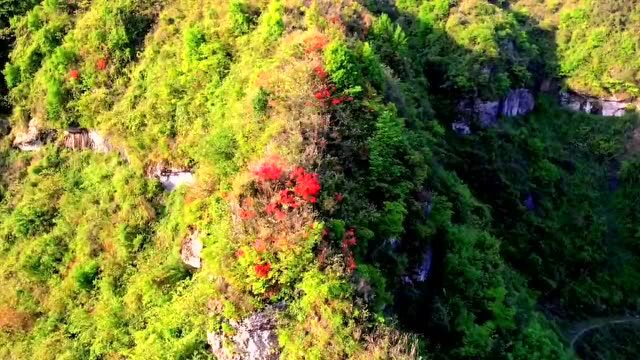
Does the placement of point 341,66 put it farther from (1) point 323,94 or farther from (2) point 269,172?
(2) point 269,172

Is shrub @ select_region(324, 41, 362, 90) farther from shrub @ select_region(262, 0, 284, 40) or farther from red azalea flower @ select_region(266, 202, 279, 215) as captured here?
red azalea flower @ select_region(266, 202, 279, 215)

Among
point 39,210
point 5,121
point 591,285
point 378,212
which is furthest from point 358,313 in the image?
point 591,285

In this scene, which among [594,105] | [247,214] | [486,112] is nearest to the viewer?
[247,214]

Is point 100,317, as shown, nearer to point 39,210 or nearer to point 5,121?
point 39,210

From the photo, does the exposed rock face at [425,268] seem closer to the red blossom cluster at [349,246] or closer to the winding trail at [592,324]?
the red blossom cluster at [349,246]

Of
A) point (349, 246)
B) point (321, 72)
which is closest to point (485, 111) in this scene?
point (321, 72)

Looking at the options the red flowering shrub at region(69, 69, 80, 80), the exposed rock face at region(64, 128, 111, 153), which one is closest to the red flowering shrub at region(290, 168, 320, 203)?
the exposed rock face at region(64, 128, 111, 153)

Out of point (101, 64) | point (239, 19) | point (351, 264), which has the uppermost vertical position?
point (239, 19)
